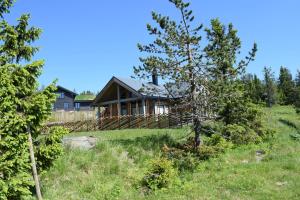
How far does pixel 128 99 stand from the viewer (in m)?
38.8

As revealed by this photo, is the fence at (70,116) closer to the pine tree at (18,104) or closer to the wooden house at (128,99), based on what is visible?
the wooden house at (128,99)

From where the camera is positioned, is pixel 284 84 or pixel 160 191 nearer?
pixel 160 191

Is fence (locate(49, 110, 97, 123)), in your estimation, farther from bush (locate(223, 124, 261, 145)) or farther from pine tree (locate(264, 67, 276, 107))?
pine tree (locate(264, 67, 276, 107))

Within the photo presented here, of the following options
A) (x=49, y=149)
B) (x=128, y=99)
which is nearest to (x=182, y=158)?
(x=49, y=149)

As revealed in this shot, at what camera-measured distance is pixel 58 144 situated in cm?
1138

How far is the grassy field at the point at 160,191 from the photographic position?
1240cm

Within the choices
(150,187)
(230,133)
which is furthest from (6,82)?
(230,133)

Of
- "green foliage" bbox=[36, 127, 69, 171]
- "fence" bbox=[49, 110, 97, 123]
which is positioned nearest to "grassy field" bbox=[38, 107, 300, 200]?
"green foliage" bbox=[36, 127, 69, 171]

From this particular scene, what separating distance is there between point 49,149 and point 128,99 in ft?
90.8

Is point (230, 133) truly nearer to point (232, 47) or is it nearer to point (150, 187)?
point (232, 47)

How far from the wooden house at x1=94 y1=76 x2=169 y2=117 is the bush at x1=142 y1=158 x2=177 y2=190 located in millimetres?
21032

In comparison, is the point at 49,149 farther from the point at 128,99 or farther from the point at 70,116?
the point at 70,116

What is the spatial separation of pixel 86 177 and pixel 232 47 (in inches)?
448

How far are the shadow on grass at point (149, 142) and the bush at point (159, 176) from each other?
12.4 feet
